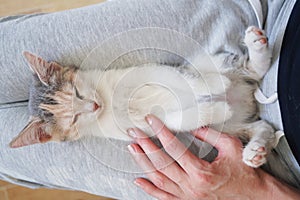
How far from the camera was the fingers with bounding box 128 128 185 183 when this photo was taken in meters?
0.96

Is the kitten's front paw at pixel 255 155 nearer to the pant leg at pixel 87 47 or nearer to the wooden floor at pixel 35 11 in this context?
the pant leg at pixel 87 47

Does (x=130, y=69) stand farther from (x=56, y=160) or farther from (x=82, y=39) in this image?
(x=56, y=160)

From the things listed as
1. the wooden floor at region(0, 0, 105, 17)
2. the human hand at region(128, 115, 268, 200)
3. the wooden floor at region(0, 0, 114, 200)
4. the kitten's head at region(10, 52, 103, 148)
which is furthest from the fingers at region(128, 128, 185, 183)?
the wooden floor at region(0, 0, 105, 17)

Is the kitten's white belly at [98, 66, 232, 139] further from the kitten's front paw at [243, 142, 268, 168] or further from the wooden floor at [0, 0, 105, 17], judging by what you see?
the wooden floor at [0, 0, 105, 17]

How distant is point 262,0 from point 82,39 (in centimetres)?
43

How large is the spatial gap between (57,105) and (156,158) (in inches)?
10.9

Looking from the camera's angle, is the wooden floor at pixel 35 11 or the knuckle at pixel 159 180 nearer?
the knuckle at pixel 159 180

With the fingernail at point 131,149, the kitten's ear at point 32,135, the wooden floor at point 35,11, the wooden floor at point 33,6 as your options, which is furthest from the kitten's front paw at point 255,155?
the wooden floor at point 33,6

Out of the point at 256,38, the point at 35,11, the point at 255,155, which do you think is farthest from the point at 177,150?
the point at 35,11

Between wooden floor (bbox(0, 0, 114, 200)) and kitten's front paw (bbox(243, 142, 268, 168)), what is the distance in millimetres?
883

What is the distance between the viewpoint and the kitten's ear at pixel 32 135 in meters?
0.94

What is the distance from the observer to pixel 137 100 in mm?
967

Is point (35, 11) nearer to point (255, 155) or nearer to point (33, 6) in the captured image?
point (33, 6)

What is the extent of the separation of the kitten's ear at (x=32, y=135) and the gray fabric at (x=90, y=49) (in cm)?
7
